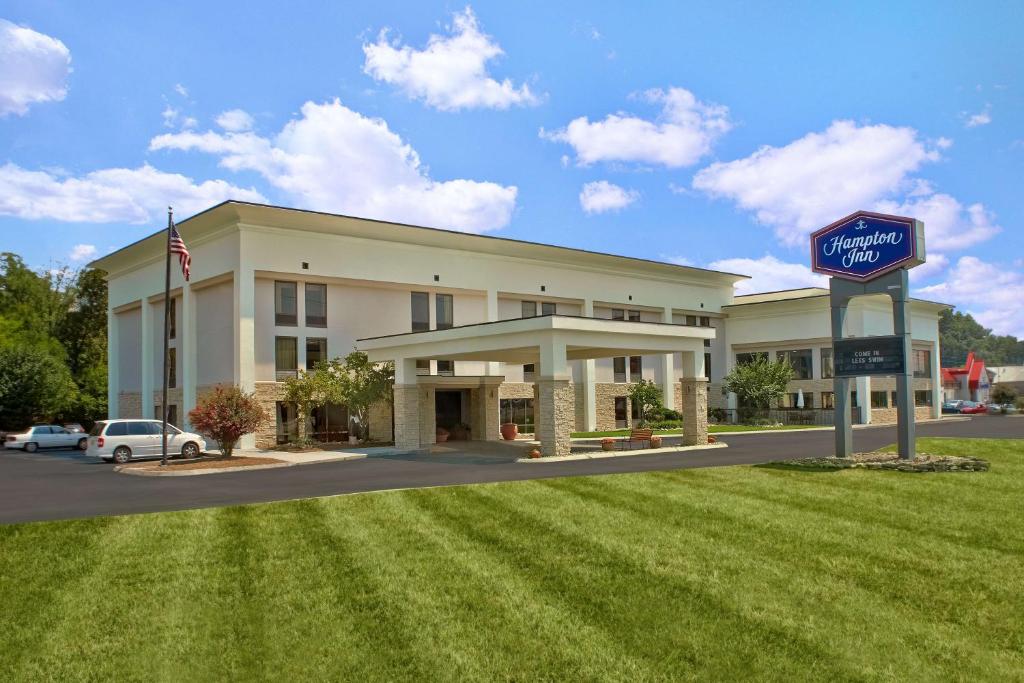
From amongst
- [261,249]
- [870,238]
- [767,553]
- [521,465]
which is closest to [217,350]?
[261,249]

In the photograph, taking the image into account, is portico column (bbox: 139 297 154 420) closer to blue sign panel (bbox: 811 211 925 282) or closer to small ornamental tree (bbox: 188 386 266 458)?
small ornamental tree (bbox: 188 386 266 458)

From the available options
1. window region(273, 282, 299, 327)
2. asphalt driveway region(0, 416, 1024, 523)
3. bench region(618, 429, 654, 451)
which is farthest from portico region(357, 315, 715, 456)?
window region(273, 282, 299, 327)

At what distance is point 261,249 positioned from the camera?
35.8 meters

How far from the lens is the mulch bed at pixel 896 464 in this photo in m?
18.9

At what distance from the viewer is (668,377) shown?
54.3 meters

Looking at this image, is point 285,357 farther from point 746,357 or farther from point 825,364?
point 825,364

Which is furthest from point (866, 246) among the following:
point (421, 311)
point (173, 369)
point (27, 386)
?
point (27, 386)

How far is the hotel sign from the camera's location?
20844mm

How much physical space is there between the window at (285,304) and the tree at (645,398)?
899 inches

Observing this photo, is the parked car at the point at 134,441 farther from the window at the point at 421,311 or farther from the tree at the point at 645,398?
the tree at the point at 645,398

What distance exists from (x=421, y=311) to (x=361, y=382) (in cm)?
727

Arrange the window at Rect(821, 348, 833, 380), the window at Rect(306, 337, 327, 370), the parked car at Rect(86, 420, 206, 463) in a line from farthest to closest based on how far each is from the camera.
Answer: the window at Rect(821, 348, 833, 380), the window at Rect(306, 337, 327, 370), the parked car at Rect(86, 420, 206, 463)

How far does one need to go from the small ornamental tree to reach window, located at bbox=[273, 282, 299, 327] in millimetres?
8225

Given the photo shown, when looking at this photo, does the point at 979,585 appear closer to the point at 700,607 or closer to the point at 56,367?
the point at 700,607
